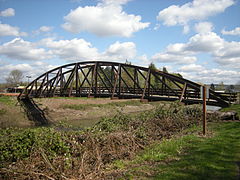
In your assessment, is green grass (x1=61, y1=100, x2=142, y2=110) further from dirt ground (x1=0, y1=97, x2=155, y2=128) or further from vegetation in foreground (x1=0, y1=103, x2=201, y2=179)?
vegetation in foreground (x1=0, y1=103, x2=201, y2=179)

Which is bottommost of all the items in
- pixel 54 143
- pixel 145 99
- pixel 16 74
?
pixel 54 143

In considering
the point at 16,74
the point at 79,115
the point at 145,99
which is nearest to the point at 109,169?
the point at 145,99

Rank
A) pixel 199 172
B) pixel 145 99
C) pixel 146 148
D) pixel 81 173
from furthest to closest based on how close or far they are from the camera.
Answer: pixel 145 99
pixel 146 148
pixel 81 173
pixel 199 172

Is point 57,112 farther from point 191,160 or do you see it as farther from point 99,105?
point 191,160

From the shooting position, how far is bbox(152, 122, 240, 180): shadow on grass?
520 cm

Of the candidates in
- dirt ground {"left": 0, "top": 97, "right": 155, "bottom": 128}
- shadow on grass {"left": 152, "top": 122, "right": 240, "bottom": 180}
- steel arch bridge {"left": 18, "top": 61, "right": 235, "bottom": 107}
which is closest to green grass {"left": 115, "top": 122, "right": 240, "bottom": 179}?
shadow on grass {"left": 152, "top": 122, "right": 240, "bottom": 180}

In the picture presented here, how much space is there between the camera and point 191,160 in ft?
20.7

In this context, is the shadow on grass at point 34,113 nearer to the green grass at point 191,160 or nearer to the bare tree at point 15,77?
the green grass at point 191,160

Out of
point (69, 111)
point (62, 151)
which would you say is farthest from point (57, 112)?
point (62, 151)

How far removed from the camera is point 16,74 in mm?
73312

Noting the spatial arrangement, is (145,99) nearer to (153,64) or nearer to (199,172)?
(199,172)

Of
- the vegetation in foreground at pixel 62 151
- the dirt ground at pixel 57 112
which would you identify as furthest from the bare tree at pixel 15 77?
the vegetation in foreground at pixel 62 151

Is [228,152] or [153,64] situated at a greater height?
[153,64]

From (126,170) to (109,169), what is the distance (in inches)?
27.0
